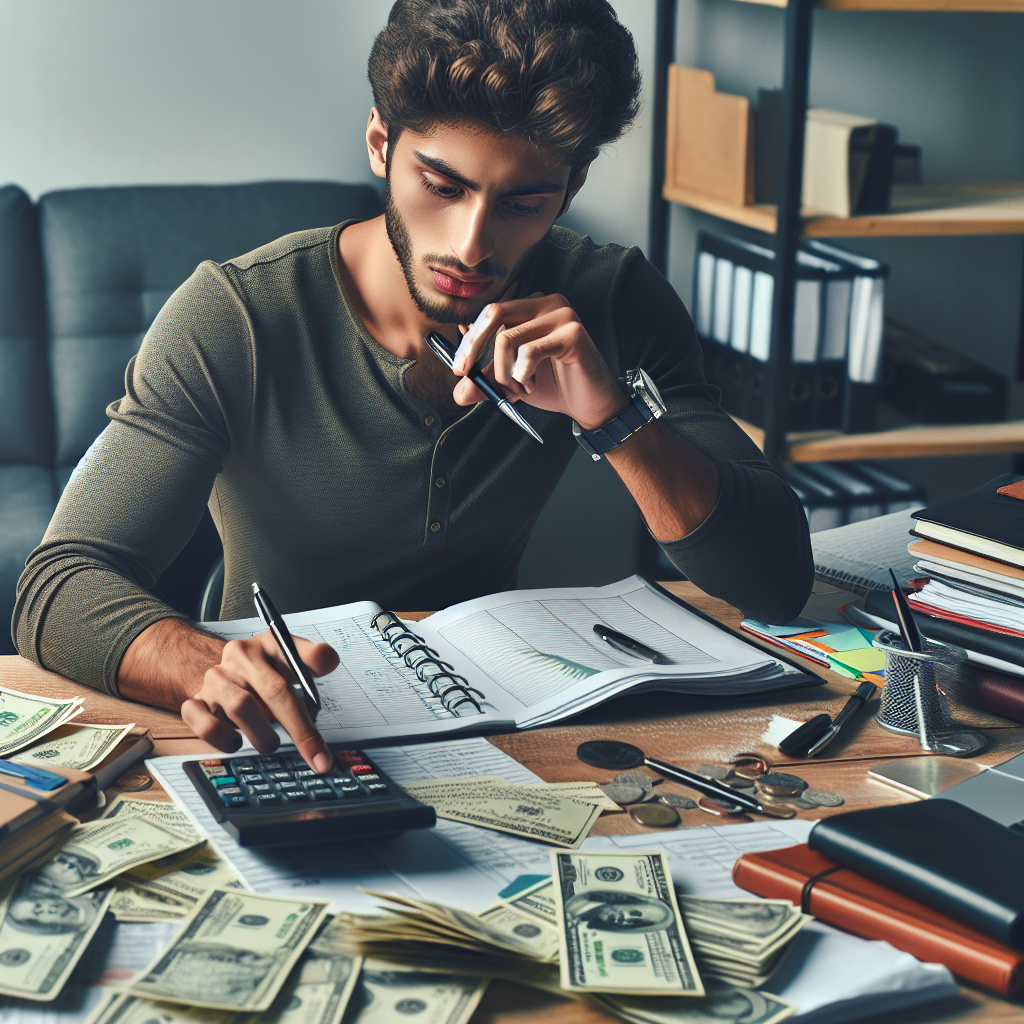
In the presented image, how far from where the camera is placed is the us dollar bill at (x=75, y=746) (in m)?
0.90

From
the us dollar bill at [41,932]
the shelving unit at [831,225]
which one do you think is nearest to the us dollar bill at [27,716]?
the us dollar bill at [41,932]

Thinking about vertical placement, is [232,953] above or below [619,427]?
below

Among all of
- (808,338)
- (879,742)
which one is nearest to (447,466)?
(879,742)

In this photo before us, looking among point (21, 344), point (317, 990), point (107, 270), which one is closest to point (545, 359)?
point (317, 990)

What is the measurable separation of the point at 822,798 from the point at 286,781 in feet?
1.30

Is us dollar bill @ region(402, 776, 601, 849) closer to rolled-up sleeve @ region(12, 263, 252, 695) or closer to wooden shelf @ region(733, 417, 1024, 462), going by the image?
rolled-up sleeve @ region(12, 263, 252, 695)

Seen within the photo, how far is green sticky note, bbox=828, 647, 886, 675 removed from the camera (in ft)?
3.83

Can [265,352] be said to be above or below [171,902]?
above

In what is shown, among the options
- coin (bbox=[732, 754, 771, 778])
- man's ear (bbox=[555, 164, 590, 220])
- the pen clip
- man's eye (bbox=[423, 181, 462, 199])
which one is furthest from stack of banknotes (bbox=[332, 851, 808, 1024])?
man's ear (bbox=[555, 164, 590, 220])

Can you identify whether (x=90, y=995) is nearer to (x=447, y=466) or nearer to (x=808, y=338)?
(x=447, y=466)

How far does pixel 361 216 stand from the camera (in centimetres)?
259

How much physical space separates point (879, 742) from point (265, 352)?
33.4 inches

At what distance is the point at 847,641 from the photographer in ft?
4.05

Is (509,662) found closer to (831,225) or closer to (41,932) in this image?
(41,932)
